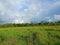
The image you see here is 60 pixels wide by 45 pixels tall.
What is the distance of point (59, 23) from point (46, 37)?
1684cm

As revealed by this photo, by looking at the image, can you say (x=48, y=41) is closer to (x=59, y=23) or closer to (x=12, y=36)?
(x=12, y=36)

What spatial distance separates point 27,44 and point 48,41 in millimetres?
3886

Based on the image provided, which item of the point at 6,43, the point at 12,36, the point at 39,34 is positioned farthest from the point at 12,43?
the point at 39,34

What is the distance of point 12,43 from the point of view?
114 feet

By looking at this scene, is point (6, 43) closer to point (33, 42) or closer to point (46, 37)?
point (33, 42)

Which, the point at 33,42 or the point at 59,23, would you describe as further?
the point at 59,23

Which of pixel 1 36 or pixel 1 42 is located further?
pixel 1 36

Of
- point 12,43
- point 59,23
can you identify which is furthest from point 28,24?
point 12,43

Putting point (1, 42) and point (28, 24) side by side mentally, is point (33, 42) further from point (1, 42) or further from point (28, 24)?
point (28, 24)

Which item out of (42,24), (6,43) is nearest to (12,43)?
(6,43)

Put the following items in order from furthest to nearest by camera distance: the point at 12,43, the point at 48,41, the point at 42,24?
the point at 42,24 < the point at 48,41 < the point at 12,43

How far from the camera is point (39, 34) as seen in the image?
38594mm

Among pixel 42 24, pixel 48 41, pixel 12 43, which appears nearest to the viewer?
pixel 12 43

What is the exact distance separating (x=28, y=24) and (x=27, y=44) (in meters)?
Result: 21.8
